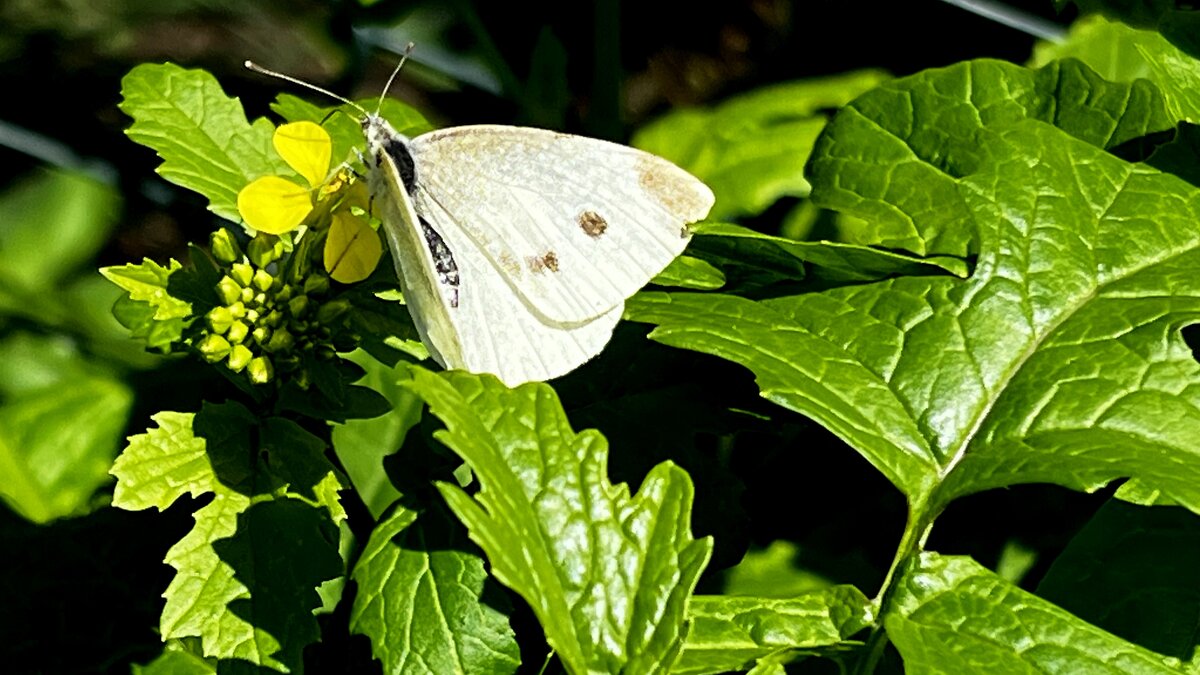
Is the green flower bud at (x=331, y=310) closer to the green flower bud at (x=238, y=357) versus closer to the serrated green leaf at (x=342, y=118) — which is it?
the green flower bud at (x=238, y=357)

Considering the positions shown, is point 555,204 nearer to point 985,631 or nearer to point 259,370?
point 259,370

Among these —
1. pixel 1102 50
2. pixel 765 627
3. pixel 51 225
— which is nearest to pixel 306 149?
pixel 765 627

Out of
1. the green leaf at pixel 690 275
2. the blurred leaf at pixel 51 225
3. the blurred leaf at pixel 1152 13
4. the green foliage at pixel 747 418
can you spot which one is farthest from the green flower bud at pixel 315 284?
the blurred leaf at pixel 51 225

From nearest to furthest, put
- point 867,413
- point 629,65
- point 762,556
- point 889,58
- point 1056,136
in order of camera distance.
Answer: point 867,413 → point 1056,136 → point 762,556 → point 889,58 → point 629,65

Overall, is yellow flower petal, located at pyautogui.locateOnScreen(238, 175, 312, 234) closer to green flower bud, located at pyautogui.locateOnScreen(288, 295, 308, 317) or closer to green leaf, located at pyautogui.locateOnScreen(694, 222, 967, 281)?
green flower bud, located at pyautogui.locateOnScreen(288, 295, 308, 317)

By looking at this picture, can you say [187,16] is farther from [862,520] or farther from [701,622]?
[701,622]

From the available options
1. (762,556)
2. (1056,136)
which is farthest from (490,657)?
(1056,136)

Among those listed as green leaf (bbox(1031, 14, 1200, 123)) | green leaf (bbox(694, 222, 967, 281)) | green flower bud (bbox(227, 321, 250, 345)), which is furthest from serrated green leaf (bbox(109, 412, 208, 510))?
green leaf (bbox(1031, 14, 1200, 123))
